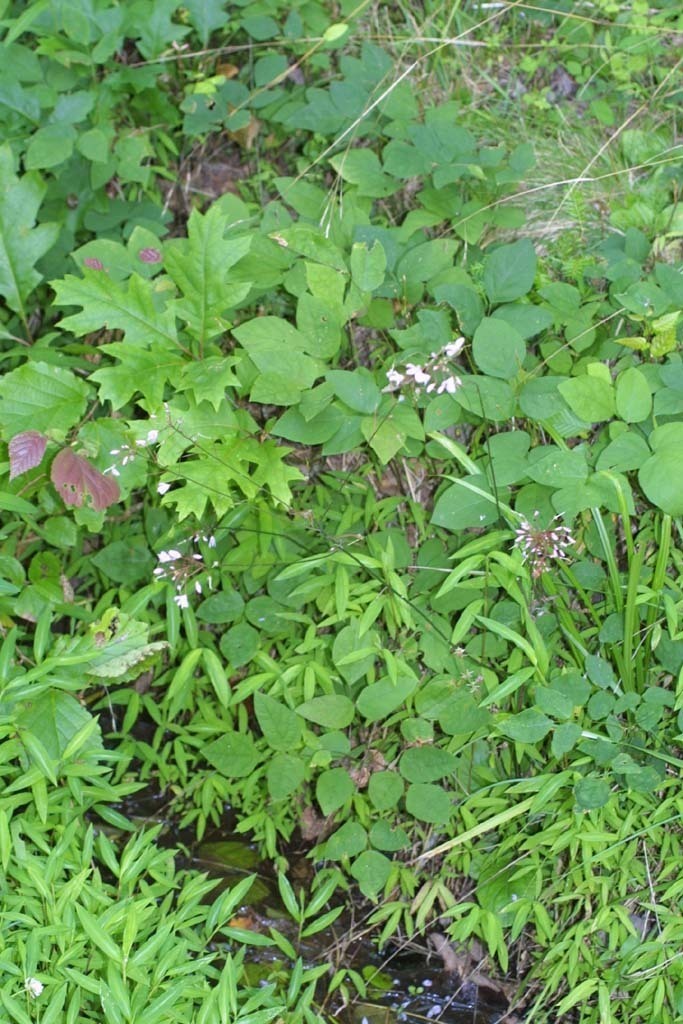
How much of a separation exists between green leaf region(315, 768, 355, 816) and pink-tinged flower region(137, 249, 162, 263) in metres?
1.43

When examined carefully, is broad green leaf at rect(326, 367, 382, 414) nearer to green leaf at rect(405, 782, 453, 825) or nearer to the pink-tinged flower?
the pink-tinged flower

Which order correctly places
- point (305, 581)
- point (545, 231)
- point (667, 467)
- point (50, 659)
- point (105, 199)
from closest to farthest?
point (667, 467)
point (50, 659)
point (305, 581)
point (545, 231)
point (105, 199)

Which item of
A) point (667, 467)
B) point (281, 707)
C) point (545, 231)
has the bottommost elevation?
point (281, 707)

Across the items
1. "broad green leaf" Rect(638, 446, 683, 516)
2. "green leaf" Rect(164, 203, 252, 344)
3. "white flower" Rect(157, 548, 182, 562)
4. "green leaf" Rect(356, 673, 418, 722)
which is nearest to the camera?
"broad green leaf" Rect(638, 446, 683, 516)

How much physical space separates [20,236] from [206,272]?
62 centimetres

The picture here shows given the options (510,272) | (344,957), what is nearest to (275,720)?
(344,957)

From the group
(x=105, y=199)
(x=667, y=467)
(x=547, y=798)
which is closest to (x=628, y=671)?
(x=547, y=798)

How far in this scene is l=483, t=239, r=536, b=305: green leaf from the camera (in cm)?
239

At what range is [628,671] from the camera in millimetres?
2215

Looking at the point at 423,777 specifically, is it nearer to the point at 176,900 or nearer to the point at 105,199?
the point at 176,900

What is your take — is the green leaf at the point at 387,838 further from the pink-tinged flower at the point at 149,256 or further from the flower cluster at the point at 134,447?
the pink-tinged flower at the point at 149,256

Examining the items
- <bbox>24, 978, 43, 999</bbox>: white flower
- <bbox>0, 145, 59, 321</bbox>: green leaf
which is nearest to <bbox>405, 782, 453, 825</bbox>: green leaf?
<bbox>24, 978, 43, 999</bbox>: white flower

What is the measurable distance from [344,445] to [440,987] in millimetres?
1329

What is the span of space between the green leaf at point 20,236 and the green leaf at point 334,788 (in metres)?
1.54
